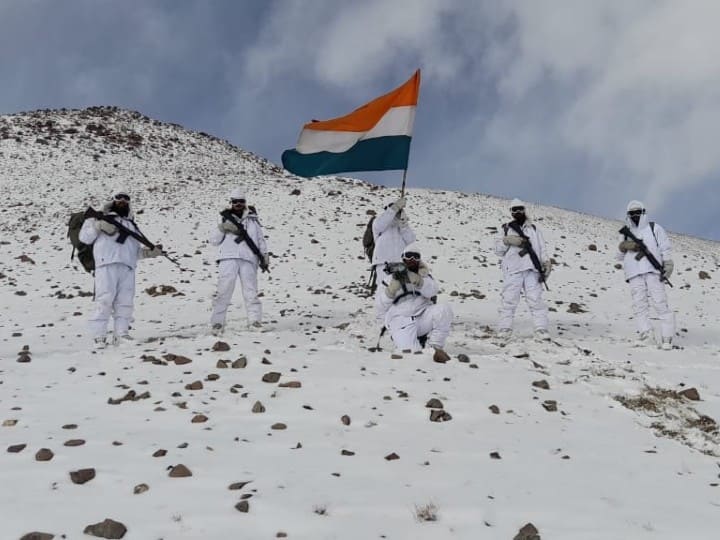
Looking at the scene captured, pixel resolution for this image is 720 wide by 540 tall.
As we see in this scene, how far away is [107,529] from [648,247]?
10.7m

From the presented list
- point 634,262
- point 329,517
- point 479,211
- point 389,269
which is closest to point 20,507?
point 329,517

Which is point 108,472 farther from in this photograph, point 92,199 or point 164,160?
point 164,160

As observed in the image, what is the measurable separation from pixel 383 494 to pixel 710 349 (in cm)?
912

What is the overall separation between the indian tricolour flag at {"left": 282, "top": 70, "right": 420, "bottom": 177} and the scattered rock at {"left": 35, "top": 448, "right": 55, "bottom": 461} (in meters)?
8.26

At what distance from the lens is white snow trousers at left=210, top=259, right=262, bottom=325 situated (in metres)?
10.9

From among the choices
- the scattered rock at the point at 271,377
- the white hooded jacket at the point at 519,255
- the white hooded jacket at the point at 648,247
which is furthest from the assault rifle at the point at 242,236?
the white hooded jacket at the point at 648,247

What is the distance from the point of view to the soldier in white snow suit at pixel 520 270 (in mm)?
11246

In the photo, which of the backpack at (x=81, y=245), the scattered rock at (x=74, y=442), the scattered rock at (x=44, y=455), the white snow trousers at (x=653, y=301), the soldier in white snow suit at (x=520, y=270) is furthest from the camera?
the soldier in white snow suit at (x=520, y=270)

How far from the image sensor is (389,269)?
950cm

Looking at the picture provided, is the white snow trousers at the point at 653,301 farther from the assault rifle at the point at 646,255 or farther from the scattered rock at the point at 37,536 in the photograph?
the scattered rock at the point at 37,536

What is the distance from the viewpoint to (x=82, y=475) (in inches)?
168

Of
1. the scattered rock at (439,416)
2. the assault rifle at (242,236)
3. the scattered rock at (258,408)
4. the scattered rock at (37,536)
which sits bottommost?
the scattered rock at (37,536)

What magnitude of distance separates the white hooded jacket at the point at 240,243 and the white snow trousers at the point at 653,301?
23.4 ft

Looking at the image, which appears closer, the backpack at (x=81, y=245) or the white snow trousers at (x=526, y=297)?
the backpack at (x=81, y=245)
